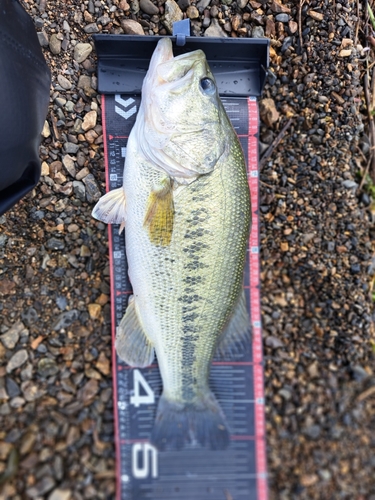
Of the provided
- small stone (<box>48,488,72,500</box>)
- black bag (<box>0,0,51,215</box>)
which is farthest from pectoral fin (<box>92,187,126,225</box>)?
small stone (<box>48,488,72,500</box>)

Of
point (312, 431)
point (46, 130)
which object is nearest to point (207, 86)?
point (46, 130)

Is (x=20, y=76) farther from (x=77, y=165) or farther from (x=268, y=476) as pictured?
(x=268, y=476)

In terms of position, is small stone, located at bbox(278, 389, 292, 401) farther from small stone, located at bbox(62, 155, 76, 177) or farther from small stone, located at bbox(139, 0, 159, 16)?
small stone, located at bbox(139, 0, 159, 16)

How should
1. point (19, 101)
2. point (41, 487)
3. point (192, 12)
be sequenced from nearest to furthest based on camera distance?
point (19, 101) < point (41, 487) < point (192, 12)

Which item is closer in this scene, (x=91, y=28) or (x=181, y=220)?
(x=181, y=220)

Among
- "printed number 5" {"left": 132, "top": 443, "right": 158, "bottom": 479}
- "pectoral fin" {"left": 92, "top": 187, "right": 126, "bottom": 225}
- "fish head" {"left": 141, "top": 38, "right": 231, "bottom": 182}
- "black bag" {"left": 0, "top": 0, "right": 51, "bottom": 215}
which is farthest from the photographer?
"printed number 5" {"left": 132, "top": 443, "right": 158, "bottom": 479}

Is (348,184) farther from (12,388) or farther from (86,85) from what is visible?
(12,388)

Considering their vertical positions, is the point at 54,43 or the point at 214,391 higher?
Result: the point at 54,43
